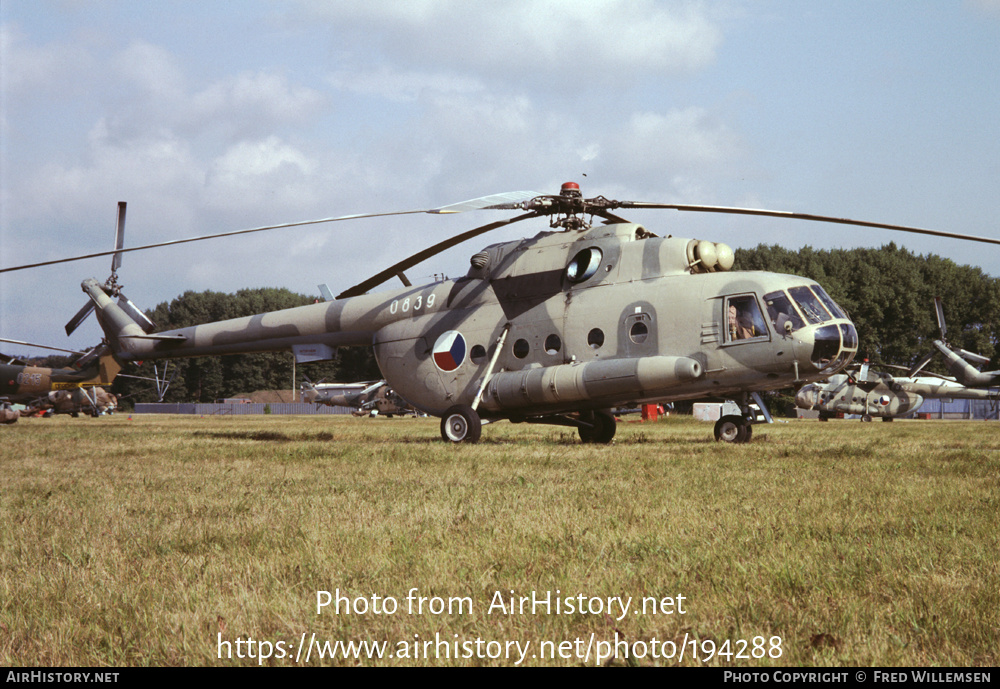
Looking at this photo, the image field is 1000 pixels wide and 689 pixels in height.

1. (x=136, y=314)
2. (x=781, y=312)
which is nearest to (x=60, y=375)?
(x=136, y=314)

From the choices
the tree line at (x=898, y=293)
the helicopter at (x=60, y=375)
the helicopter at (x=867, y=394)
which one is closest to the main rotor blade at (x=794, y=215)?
the helicopter at (x=60, y=375)

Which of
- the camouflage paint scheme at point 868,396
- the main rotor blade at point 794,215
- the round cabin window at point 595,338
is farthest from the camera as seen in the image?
the camouflage paint scheme at point 868,396

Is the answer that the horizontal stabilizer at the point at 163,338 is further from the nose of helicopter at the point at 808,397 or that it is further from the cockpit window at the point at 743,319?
the nose of helicopter at the point at 808,397

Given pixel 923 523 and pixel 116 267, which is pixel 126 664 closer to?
pixel 923 523

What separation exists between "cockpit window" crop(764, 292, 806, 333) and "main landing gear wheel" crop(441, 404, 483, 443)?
5.88 meters

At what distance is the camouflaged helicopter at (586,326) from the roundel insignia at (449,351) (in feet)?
0.10

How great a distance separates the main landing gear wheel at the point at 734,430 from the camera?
51.9ft

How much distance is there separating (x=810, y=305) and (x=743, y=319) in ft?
3.96

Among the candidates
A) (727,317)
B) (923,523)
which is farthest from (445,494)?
(727,317)

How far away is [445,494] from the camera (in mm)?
7141

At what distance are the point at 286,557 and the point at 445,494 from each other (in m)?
2.77

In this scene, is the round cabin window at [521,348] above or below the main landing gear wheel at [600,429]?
above

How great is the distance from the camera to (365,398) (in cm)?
5759

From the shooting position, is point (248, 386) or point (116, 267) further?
point (248, 386)
